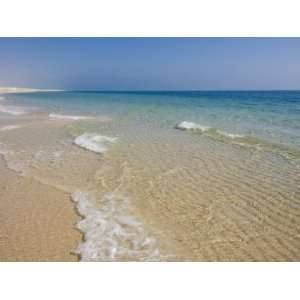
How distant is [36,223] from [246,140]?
894cm

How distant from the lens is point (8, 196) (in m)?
6.34

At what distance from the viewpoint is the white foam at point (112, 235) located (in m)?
4.27

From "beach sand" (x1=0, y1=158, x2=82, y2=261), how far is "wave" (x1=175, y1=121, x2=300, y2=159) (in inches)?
268

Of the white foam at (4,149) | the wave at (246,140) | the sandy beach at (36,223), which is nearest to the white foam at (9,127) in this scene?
the white foam at (4,149)

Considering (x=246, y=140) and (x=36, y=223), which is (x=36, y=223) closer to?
(x=36, y=223)

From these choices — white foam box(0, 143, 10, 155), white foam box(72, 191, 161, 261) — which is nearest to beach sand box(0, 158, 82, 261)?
white foam box(72, 191, 161, 261)

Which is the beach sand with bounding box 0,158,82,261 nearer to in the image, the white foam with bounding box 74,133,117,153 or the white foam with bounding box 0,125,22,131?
the white foam with bounding box 74,133,117,153

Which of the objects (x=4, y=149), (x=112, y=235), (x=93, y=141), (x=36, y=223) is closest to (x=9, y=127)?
(x=4, y=149)

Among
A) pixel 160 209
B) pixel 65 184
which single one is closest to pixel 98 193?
pixel 65 184

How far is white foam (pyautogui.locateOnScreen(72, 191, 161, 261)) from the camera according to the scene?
4.27 metres

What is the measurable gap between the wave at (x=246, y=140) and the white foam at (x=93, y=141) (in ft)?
13.9

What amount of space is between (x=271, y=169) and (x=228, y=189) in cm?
205

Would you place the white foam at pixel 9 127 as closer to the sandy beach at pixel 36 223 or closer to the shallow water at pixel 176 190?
the shallow water at pixel 176 190

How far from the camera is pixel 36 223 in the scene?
16.9ft
